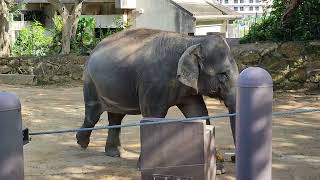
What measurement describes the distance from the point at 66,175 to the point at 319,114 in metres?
5.00

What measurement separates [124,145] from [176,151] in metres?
2.73

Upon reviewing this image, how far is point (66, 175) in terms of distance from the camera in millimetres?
5883

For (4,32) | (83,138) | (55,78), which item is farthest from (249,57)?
(4,32)

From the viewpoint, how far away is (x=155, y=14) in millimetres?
24234

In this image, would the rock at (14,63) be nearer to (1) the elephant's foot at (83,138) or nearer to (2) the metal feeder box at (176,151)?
(1) the elephant's foot at (83,138)

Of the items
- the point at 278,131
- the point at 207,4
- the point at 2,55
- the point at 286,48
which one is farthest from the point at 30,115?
the point at 207,4

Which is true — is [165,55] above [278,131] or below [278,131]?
above

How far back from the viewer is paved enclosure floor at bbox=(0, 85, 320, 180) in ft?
19.3

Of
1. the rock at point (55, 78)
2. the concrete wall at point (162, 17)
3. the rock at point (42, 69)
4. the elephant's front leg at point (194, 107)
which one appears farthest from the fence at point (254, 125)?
the concrete wall at point (162, 17)

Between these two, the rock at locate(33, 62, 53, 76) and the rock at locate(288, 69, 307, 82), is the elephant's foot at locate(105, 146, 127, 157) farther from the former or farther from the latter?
the rock at locate(33, 62, 53, 76)

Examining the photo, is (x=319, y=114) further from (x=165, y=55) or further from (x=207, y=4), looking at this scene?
(x=207, y=4)

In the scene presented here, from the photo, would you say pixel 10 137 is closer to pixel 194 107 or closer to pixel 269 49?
pixel 194 107

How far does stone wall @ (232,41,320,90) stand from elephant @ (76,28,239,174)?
6.09 m

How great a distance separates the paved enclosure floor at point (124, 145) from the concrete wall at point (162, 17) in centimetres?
1195
